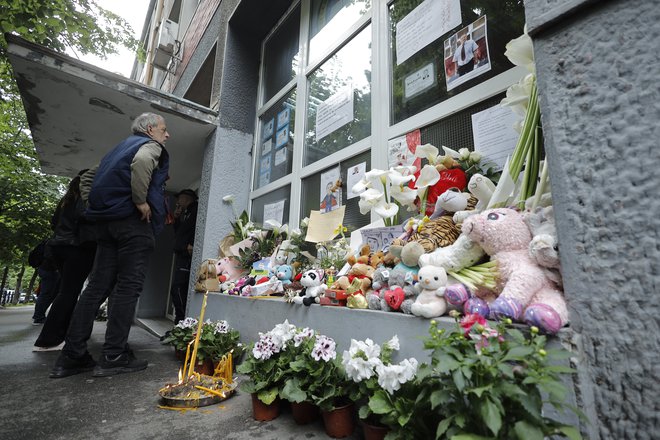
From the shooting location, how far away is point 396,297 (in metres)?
1.23

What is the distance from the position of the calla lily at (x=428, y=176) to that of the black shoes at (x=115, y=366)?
7.55 feet

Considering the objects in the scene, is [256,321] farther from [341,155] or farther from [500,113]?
[500,113]

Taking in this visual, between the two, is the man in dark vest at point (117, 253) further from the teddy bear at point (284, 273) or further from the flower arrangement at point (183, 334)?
the teddy bear at point (284, 273)

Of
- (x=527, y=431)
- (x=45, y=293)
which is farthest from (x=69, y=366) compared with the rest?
(x=45, y=293)

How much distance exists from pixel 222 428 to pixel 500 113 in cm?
192

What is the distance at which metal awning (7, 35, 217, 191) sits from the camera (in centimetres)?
277

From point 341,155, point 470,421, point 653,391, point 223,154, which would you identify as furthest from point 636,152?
point 223,154

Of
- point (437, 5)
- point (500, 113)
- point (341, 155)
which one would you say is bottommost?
point (500, 113)

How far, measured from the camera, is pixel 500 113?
5.21 feet

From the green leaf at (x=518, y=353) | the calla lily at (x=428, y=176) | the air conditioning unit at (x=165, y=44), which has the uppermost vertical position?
the air conditioning unit at (x=165, y=44)

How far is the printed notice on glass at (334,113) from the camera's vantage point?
8.66ft

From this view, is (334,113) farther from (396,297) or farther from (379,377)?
(379,377)

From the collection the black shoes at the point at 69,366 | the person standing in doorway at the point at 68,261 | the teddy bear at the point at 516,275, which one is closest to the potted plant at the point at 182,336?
the black shoes at the point at 69,366

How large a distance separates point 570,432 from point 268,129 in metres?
3.68
